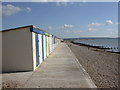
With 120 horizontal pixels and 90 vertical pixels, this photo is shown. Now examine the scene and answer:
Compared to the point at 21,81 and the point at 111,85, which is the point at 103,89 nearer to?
the point at 111,85

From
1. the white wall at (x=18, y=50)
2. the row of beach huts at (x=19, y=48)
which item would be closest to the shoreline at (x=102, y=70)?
the row of beach huts at (x=19, y=48)

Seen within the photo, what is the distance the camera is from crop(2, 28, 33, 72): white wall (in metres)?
10.1

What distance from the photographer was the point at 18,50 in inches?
400

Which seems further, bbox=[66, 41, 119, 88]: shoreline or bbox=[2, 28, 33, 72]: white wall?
bbox=[2, 28, 33, 72]: white wall

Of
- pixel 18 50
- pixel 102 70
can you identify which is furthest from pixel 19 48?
pixel 102 70

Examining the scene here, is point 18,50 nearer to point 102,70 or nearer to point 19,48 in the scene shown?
point 19,48

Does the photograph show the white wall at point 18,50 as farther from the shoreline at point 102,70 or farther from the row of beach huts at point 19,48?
the shoreline at point 102,70

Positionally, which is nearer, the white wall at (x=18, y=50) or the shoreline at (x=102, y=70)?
the shoreline at (x=102, y=70)

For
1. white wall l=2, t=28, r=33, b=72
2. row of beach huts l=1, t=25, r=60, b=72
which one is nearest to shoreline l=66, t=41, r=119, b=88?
row of beach huts l=1, t=25, r=60, b=72

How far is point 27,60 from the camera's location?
10180 millimetres

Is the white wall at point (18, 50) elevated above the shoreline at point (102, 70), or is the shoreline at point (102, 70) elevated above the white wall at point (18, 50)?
the white wall at point (18, 50)

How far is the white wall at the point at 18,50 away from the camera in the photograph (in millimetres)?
10109

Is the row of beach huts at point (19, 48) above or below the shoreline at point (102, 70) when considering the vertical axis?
above

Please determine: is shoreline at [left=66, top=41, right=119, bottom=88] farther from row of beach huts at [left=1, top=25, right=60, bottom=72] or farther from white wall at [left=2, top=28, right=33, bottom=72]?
white wall at [left=2, top=28, right=33, bottom=72]
